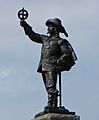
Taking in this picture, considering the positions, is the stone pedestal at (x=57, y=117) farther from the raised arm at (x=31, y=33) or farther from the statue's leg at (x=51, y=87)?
the raised arm at (x=31, y=33)

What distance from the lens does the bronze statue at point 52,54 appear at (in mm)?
20203

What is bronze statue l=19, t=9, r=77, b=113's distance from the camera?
2020cm

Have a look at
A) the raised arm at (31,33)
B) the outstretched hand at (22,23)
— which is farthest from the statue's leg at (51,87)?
the outstretched hand at (22,23)

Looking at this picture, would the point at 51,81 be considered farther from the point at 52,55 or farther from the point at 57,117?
the point at 57,117

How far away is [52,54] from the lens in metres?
20.4

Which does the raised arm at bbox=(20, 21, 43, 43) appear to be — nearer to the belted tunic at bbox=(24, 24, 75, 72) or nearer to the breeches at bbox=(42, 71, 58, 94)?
the belted tunic at bbox=(24, 24, 75, 72)

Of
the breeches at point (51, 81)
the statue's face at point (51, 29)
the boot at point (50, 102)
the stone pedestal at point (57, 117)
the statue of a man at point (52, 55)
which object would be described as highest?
the statue's face at point (51, 29)

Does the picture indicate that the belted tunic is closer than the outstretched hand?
Yes

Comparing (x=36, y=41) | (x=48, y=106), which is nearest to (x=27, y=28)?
(x=36, y=41)

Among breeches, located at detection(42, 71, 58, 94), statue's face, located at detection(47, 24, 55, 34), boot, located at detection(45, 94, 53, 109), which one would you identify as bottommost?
boot, located at detection(45, 94, 53, 109)

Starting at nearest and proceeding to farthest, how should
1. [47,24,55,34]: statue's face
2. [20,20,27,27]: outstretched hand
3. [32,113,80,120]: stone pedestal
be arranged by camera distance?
1. [32,113,80,120]: stone pedestal
2. [20,20,27,27]: outstretched hand
3. [47,24,55,34]: statue's face

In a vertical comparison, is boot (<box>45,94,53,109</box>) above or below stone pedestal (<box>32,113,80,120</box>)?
above

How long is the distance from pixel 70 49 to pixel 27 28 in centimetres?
130

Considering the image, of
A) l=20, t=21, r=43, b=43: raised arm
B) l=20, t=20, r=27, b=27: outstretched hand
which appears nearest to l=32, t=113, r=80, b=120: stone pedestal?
l=20, t=21, r=43, b=43: raised arm
